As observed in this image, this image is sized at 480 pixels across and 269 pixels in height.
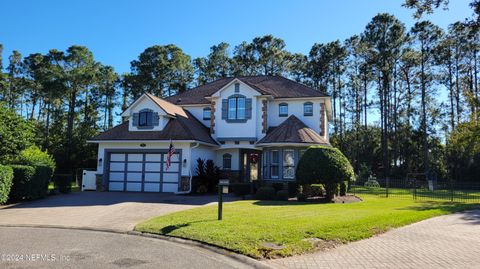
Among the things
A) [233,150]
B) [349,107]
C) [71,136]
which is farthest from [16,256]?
[349,107]

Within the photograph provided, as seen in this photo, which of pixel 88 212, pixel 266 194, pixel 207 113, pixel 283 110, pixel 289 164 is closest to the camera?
pixel 88 212

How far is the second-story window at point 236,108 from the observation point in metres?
26.5

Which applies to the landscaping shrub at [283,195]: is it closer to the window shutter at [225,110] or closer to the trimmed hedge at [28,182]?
the window shutter at [225,110]

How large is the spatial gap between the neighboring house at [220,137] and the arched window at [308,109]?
2 cm

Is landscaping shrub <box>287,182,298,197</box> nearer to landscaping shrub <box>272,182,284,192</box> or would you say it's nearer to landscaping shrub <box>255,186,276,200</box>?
landscaping shrub <box>272,182,284,192</box>

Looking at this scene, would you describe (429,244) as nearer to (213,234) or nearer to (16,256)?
(213,234)

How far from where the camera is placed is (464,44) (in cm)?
4566

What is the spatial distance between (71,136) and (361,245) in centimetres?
3983

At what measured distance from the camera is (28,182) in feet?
59.8

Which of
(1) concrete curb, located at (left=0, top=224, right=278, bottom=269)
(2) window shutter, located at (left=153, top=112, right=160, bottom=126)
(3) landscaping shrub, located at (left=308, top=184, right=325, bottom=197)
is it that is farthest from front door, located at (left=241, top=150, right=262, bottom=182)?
(1) concrete curb, located at (left=0, top=224, right=278, bottom=269)

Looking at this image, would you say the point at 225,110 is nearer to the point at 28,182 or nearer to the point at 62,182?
the point at 62,182

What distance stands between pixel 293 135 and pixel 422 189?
16.8 metres

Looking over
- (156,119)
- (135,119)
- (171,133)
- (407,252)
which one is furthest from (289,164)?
(407,252)

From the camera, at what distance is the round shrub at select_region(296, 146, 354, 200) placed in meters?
19.3
